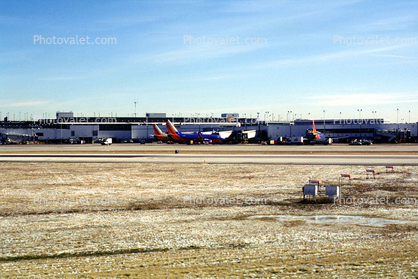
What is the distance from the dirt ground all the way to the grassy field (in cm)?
4

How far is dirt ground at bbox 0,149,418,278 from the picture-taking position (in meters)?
10.9

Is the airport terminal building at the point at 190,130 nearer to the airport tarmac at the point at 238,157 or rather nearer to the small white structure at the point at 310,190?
the airport tarmac at the point at 238,157

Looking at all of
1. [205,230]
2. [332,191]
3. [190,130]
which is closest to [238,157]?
[332,191]

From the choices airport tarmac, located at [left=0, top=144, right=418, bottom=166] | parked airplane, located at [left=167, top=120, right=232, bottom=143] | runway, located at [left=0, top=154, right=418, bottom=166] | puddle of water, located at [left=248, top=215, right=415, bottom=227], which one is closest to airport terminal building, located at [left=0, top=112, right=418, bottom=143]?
parked airplane, located at [left=167, top=120, right=232, bottom=143]

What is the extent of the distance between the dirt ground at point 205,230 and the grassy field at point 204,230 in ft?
0.14

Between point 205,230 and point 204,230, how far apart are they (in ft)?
0.14

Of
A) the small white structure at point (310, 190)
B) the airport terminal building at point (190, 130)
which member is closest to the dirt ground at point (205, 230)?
the small white structure at point (310, 190)

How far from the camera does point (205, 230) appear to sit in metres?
15.1

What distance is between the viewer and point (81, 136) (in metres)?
152

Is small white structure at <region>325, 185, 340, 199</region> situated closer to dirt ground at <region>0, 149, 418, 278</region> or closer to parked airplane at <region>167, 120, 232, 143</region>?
dirt ground at <region>0, 149, 418, 278</region>

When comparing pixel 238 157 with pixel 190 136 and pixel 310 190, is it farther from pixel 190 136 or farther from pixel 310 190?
pixel 190 136

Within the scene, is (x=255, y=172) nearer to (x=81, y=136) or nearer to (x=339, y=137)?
(x=339, y=137)

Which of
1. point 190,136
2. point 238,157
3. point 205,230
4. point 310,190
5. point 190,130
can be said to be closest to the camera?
point 205,230

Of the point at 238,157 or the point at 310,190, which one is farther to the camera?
the point at 238,157
